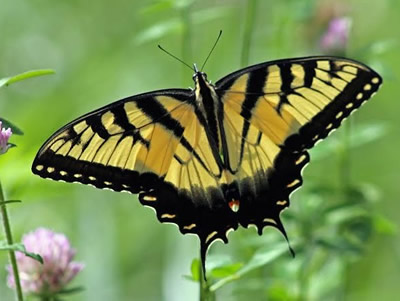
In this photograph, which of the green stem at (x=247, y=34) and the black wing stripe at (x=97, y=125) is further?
the green stem at (x=247, y=34)

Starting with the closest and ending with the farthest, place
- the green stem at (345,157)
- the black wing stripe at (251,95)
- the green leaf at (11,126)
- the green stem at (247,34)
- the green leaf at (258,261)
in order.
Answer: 1. the green leaf at (11,126)
2. the green leaf at (258,261)
3. the black wing stripe at (251,95)
4. the green stem at (247,34)
5. the green stem at (345,157)

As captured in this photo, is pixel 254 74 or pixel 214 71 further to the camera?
pixel 214 71

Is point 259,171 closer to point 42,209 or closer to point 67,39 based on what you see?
point 42,209

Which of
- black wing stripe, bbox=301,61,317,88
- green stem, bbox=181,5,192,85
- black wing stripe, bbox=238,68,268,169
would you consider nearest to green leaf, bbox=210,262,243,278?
black wing stripe, bbox=238,68,268,169

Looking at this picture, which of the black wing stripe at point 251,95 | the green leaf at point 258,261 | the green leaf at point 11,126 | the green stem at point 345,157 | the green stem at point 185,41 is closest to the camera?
the green leaf at point 11,126

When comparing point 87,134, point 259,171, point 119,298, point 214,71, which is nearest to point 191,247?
point 119,298

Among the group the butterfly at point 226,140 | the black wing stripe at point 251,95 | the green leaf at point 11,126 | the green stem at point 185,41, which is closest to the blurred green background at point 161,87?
the green stem at point 185,41

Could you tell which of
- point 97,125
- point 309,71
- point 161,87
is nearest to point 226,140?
point 309,71

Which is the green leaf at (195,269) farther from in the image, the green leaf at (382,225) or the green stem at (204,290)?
the green leaf at (382,225)
